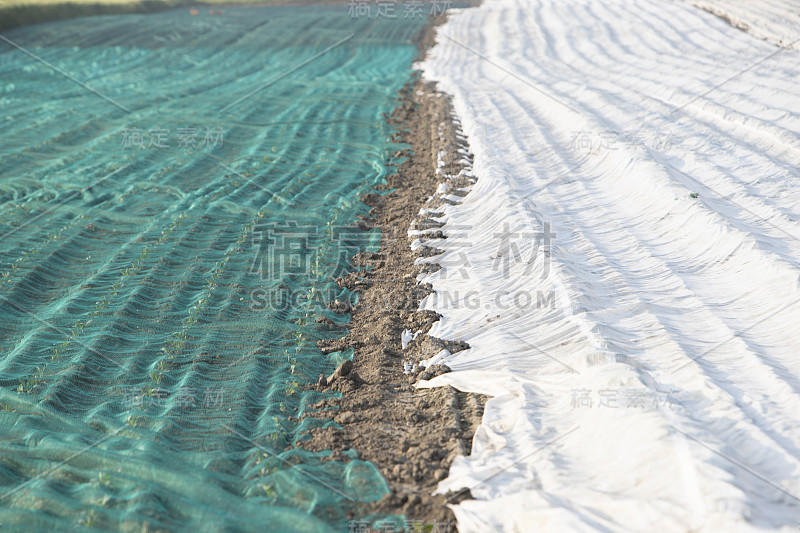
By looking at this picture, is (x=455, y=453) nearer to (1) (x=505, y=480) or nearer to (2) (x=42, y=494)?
(1) (x=505, y=480)

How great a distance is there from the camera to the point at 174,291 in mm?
5695

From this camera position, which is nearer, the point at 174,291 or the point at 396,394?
the point at 396,394

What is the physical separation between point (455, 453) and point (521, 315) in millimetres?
1581

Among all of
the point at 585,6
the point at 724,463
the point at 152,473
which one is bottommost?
the point at 152,473

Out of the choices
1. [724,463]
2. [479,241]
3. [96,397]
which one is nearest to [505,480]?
[724,463]

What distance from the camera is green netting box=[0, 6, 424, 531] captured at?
11.0 feet

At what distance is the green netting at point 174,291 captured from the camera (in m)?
3.34

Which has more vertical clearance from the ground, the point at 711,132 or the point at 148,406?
the point at 711,132

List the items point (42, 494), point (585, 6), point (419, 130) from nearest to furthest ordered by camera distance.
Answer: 1. point (42, 494)
2. point (419, 130)
3. point (585, 6)

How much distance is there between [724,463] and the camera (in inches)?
116

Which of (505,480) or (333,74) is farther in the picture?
(333,74)

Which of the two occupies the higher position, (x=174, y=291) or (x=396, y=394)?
(x=396, y=394)

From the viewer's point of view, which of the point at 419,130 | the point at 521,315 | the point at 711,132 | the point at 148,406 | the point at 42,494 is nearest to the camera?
the point at 42,494

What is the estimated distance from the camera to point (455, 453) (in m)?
3.57
